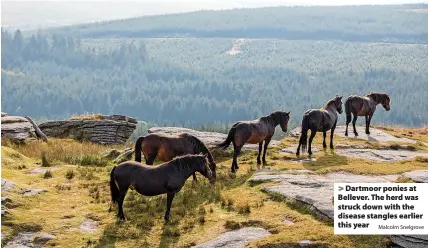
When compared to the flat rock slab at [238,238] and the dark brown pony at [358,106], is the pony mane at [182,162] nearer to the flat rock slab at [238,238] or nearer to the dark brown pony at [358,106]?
the flat rock slab at [238,238]

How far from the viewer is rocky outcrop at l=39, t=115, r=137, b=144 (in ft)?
116

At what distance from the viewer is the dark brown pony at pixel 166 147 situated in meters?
19.5

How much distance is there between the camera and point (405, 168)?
21.2 metres

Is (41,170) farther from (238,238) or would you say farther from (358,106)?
(358,106)

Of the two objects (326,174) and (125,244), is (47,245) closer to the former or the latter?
(125,244)

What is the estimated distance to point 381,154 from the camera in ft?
86.1

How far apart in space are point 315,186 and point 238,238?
5054mm

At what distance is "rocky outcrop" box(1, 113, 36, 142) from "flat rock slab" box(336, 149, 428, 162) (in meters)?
18.3

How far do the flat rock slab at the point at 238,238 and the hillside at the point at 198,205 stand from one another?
0.03 meters

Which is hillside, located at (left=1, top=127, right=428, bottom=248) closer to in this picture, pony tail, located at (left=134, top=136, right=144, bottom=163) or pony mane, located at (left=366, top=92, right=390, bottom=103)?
pony tail, located at (left=134, top=136, right=144, bottom=163)

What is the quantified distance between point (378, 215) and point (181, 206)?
6.26m

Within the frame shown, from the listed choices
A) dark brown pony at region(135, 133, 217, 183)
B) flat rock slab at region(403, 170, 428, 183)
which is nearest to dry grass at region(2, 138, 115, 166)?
dark brown pony at region(135, 133, 217, 183)

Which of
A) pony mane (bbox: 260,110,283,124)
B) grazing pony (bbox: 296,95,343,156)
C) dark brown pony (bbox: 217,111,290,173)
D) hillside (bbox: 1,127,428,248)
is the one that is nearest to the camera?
hillside (bbox: 1,127,428,248)

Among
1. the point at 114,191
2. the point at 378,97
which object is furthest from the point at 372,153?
the point at 114,191
